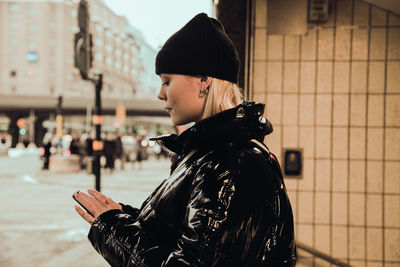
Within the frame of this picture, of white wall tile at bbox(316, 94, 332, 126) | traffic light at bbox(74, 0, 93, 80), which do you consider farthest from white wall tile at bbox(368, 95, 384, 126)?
traffic light at bbox(74, 0, 93, 80)

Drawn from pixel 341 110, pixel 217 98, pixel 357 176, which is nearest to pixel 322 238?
pixel 357 176

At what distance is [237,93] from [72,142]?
1866 cm

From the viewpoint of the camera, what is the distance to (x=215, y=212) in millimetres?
1057

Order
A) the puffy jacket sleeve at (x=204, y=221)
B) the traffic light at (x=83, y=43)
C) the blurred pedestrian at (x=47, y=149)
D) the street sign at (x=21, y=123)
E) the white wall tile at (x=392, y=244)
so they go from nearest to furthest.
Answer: the puffy jacket sleeve at (x=204, y=221) < the white wall tile at (x=392, y=244) < the traffic light at (x=83, y=43) < the blurred pedestrian at (x=47, y=149) < the street sign at (x=21, y=123)

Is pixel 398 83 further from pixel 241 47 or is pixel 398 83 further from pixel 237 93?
pixel 237 93

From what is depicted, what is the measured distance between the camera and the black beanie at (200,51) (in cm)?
123

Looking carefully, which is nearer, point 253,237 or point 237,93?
point 253,237

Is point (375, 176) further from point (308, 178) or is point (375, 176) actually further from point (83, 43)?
point (83, 43)

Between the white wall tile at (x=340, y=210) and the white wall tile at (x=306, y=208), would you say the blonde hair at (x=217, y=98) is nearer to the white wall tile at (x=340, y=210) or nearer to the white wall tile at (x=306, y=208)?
the white wall tile at (x=306, y=208)

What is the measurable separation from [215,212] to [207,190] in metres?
0.06

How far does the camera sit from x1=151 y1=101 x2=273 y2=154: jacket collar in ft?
3.81

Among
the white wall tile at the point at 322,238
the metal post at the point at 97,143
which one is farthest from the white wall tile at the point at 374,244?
the metal post at the point at 97,143

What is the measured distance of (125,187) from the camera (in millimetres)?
12562

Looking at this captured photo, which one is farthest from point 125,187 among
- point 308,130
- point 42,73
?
point 42,73
